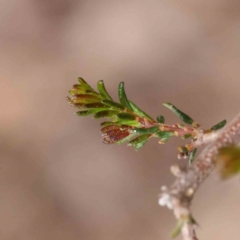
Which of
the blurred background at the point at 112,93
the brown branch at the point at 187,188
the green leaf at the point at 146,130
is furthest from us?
the blurred background at the point at 112,93

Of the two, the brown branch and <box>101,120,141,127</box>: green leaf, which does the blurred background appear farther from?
the brown branch

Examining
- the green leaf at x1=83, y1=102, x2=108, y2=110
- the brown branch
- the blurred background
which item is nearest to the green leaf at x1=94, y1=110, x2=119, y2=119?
the green leaf at x1=83, y1=102, x2=108, y2=110

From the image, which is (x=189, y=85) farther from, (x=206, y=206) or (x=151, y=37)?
(x=206, y=206)

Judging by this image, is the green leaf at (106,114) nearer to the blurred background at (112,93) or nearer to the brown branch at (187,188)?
the brown branch at (187,188)

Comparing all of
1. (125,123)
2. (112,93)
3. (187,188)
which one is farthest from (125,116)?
(112,93)

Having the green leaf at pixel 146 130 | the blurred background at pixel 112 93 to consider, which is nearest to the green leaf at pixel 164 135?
the green leaf at pixel 146 130

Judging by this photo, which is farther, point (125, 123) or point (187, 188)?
point (125, 123)

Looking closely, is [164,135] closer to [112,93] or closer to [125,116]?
[125,116]

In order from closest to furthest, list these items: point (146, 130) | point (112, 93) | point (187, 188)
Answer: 1. point (187, 188)
2. point (146, 130)
3. point (112, 93)
